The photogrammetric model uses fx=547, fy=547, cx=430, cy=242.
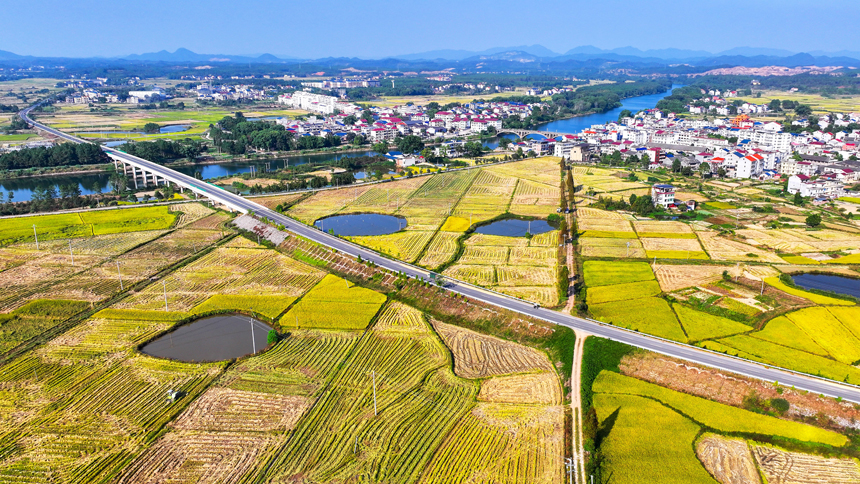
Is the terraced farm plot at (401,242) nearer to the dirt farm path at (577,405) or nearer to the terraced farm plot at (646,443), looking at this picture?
the dirt farm path at (577,405)

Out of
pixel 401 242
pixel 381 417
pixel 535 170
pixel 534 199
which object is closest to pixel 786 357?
pixel 381 417

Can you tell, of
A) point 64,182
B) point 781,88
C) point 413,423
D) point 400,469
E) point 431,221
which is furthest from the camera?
point 781,88

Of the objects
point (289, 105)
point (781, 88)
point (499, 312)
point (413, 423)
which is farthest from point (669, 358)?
point (781, 88)

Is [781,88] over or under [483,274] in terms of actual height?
over

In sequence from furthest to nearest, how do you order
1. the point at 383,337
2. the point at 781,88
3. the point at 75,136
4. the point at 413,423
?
the point at 781,88, the point at 75,136, the point at 383,337, the point at 413,423

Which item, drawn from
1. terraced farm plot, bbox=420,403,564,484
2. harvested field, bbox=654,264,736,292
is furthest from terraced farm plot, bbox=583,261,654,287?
terraced farm plot, bbox=420,403,564,484

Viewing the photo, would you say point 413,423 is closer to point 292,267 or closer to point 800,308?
point 292,267

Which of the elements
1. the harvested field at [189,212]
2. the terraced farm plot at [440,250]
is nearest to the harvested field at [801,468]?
the terraced farm plot at [440,250]
